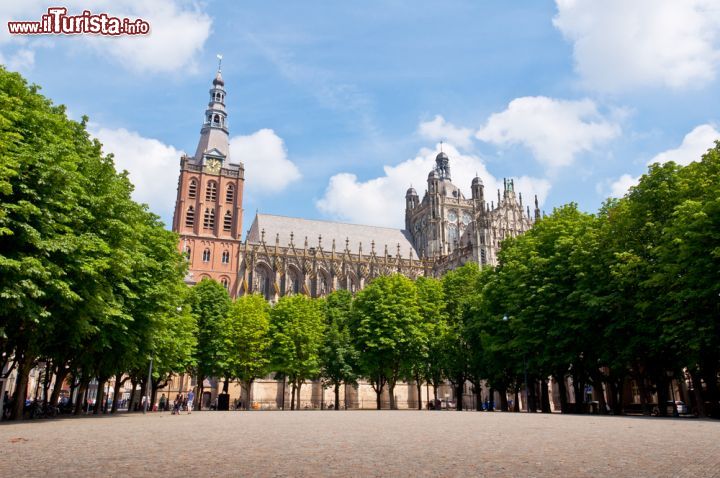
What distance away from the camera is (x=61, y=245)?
18.7m

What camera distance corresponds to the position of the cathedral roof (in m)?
104

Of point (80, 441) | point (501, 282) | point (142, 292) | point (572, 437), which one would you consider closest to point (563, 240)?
point (501, 282)

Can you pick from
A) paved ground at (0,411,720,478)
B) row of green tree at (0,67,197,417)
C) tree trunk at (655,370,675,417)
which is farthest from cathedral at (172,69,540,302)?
paved ground at (0,411,720,478)

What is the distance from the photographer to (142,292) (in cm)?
2794

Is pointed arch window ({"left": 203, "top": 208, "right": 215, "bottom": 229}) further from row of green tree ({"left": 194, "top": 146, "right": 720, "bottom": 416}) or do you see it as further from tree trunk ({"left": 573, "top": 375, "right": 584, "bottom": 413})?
tree trunk ({"left": 573, "top": 375, "right": 584, "bottom": 413})

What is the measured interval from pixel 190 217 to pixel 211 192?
18.1 ft

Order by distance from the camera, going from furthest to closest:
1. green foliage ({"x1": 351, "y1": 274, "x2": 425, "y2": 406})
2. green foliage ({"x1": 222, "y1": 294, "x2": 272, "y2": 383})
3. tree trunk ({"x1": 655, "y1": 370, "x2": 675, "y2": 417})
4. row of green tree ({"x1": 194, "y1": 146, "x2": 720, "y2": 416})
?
green foliage ({"x1": 222, "y1": 294, "x2": 272, "y2": 383}), green foliage ({"x1": 351, "y1": 274, "x2": 425, "y2": 406}), tree trunk ({"x1": 655, "y1": 370, "x2": 675, "y2": 417}), row of green tree ({"x1": 194, "y1": 146, "x2": 720, "y2": 416})

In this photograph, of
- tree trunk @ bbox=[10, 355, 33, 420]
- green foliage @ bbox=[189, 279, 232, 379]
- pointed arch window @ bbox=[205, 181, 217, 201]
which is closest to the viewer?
tree trunk @ bbox=[10, 355, 33, 420]

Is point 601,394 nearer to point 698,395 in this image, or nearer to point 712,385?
point 698,395

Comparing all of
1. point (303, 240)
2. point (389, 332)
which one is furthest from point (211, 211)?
point (389, 332)

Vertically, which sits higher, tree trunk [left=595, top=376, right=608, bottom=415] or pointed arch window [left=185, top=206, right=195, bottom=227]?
pointed arch window [left=185, top=206, right=195, bottom=227]

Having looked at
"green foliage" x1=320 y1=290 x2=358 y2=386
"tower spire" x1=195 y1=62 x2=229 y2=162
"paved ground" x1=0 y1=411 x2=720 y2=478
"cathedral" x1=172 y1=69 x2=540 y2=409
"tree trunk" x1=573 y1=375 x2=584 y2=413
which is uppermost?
"tower spire" x1=195 y1=62 x2=229 y2=162

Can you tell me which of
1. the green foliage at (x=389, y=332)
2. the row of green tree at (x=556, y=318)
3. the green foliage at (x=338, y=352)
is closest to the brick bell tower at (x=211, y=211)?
the row of green tree at (x=556, y=318)

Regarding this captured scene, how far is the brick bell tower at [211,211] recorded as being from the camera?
8744 centimetres
